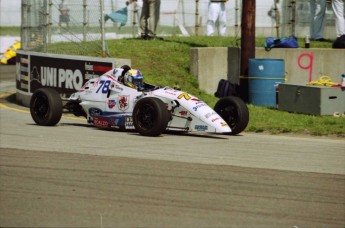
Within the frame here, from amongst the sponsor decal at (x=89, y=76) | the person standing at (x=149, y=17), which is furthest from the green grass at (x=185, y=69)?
the sponsor decal at (x=89, y=76)

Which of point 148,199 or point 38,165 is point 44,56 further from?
point 148,199

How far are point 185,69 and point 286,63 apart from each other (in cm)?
235

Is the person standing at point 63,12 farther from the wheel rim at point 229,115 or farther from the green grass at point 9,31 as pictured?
the green grass at point 9,31

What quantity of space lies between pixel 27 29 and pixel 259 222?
556 inches

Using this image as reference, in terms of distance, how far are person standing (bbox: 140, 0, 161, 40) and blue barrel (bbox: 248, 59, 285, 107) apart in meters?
3.71

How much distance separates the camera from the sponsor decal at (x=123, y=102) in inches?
573

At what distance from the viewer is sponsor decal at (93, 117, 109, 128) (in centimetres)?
1490

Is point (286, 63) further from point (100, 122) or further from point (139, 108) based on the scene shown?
point (139, 108)

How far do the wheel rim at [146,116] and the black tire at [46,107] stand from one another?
185 centimetres

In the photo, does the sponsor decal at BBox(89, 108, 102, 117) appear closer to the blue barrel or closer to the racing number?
the racing number

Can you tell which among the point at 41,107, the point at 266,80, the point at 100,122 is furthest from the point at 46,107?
the point at 266,80

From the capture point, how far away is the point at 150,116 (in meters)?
13.9

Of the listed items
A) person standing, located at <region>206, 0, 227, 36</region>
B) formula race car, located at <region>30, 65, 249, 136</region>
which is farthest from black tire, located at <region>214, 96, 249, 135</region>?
person standing, located at <region>206, 0, 227, 36</region>

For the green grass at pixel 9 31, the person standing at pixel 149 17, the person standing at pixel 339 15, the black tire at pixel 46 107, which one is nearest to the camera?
the black tire at pixel 46 107
